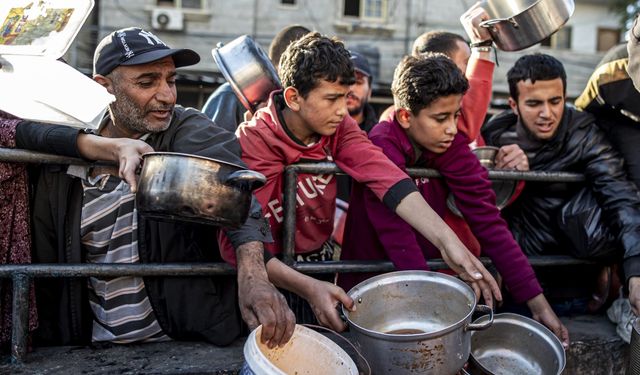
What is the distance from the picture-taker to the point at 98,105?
7.33 feet

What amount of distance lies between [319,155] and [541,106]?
52.5 inches

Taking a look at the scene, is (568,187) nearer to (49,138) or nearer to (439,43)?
(439,43)

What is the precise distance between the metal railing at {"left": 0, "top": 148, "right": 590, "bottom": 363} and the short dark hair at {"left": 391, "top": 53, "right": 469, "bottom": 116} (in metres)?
0.33

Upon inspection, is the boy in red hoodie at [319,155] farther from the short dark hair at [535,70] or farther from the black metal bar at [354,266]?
the short dark hair at [535,70]

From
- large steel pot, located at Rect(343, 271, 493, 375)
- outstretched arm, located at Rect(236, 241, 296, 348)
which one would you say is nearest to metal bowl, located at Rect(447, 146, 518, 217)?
large steel pot, located at Rect(343, 271, 493, 375)

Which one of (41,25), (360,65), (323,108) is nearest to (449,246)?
(323,108)

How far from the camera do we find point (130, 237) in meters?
2.66

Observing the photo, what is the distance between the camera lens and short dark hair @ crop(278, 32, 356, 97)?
2.85 meters

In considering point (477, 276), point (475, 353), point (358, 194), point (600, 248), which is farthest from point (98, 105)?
point (600, 248)

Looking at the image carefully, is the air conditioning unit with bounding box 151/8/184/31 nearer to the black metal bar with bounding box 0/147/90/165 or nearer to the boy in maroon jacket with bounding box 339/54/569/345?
the boy in maroon jacket with bounding box 339/54/569/345

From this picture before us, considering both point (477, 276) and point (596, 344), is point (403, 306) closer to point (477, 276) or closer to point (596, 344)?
point (477, 276)

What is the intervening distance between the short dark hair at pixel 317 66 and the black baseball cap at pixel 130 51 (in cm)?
47

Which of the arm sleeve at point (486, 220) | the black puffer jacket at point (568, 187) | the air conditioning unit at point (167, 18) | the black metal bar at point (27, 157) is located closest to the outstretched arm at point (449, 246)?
the arm sleeve at point (486, 220)

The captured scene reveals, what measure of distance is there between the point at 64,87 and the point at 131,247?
0.73 metres
